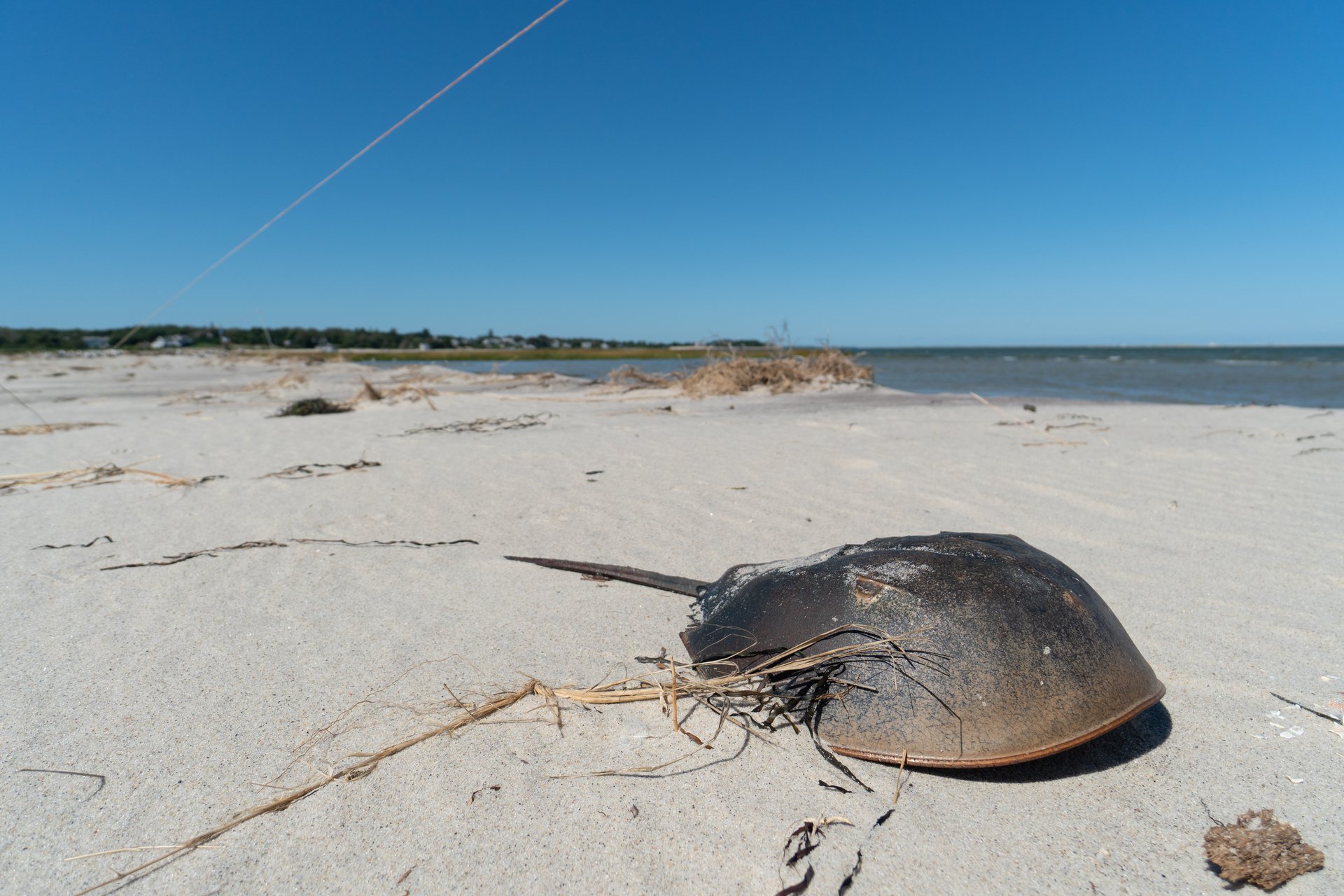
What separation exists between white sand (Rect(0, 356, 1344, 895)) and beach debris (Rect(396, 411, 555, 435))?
1453mm

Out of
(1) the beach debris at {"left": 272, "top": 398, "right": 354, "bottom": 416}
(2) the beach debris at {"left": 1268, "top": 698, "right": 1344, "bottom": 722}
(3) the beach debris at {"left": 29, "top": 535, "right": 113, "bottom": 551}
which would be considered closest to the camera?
(2) the beach debris at {"left": 1268, "top": 698, "right": 1344, "bottom": 722}

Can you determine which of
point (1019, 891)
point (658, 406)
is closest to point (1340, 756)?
point (1019, 891)

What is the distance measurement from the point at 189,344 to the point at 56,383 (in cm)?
2273

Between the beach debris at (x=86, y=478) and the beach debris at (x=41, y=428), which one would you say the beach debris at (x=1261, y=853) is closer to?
the beach debris at (x=86, y=478)

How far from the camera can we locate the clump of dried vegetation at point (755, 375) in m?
10.3

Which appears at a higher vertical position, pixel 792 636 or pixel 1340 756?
pixel 792 636

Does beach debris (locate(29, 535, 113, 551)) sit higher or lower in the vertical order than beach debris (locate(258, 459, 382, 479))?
lower

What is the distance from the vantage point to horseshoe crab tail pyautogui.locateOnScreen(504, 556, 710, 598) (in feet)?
7.86

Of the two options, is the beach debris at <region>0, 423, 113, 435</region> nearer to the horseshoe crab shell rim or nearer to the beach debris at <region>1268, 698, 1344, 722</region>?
the horseshoe crab shell rim

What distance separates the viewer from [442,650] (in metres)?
2.12

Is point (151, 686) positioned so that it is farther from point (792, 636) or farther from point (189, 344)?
point (189, 344)

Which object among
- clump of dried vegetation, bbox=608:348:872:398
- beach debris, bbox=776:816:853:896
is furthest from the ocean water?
beach debris, bbox=776:816:853:896

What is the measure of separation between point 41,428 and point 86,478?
11.4 feet

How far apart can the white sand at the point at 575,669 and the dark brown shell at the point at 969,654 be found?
16 centimetres
